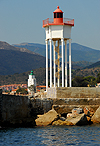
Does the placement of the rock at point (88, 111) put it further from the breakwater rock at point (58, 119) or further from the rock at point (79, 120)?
the rock at point (79, 120)

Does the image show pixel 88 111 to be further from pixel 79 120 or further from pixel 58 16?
pixel 58 16

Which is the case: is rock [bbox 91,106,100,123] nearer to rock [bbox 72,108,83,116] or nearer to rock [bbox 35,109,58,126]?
rock [bbox 72,108,83,116]

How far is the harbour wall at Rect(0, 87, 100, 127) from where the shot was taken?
2866cm

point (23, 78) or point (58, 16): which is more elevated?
point (23, 78)

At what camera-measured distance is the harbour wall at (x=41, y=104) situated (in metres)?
28.7

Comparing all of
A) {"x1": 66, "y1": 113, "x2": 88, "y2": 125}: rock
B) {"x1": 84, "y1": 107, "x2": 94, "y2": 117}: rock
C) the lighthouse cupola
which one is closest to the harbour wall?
{"x1": 84, "y1": 107, "x2": 94, "y2": 117}: rock

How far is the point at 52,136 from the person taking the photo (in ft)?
80.1

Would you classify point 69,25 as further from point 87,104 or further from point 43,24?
point 87,104

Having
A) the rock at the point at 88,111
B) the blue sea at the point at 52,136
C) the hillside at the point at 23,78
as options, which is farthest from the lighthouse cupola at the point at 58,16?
the hillside at the point at 23,78

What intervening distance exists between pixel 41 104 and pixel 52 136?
Result: 24.0 ft

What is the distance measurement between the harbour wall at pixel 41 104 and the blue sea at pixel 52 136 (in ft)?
5.26

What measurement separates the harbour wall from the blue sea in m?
1.60

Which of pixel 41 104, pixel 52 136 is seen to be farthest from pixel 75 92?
pixel 52 136

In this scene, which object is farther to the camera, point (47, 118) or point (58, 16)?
point (58, 16)
